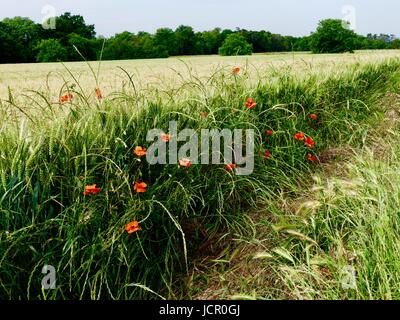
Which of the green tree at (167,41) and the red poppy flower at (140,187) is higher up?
the green tree at (167,41)

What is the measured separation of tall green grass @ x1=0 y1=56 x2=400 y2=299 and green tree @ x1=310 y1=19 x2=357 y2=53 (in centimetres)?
5298

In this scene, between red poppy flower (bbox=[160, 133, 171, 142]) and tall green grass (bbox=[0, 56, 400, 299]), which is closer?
tall green grass (bbox=[0, 56, 400, 299])

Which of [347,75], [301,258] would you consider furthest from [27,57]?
[301,258]

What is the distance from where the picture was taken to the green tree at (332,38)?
52.8m

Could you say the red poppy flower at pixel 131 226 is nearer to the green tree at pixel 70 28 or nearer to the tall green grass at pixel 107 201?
the tall green grass at pixel 107 201

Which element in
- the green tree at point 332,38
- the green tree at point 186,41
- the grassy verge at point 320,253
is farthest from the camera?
the green tree at point 186,41

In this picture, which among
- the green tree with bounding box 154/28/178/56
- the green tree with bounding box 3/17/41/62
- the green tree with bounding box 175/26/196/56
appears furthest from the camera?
the green tree with bounding box 154/28/178/56

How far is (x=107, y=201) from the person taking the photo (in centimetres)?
196

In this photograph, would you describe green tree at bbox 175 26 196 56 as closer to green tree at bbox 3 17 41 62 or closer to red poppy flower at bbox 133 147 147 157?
green tree at bbox 3 17 41 62

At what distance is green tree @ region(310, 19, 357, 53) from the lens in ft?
173

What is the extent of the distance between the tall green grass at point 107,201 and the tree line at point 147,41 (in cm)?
3415

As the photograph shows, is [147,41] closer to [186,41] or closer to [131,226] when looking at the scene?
[186,41]

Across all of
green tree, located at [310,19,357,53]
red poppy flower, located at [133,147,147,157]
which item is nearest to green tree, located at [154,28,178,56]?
green tree, located at [310,19,357,53]

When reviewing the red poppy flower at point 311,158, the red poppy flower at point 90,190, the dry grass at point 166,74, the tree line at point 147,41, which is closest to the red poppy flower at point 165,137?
the red poppy flower at point 90,190
